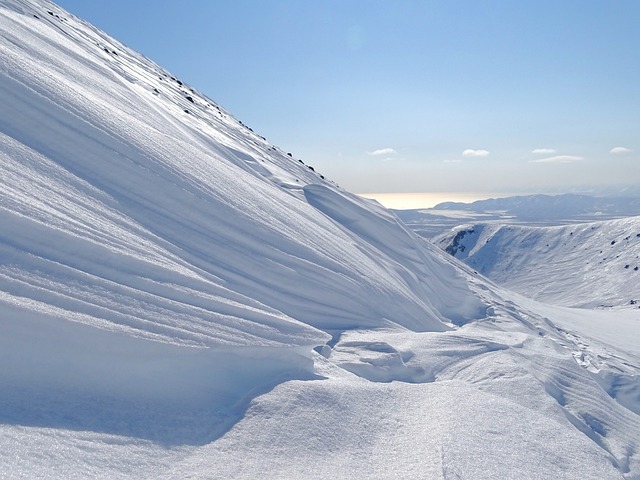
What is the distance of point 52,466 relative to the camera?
3.14m

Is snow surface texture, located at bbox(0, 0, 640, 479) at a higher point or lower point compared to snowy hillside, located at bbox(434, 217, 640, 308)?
higher

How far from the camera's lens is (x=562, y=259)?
55.5 metres

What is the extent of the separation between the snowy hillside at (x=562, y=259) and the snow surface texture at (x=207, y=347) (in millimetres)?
37878

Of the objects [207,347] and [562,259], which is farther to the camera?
[562,259]

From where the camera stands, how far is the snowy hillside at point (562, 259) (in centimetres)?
4503

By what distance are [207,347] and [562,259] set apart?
58.3m

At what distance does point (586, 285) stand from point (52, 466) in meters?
52.5

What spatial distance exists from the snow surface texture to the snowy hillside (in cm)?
3788

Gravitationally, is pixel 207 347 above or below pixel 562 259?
above

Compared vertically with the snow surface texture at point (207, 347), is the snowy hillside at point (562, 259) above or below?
below

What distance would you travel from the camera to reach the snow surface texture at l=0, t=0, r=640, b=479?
3912 mm

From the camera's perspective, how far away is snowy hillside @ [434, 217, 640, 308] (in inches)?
1773

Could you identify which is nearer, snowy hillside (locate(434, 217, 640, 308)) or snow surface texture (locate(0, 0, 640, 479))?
snow surface texture (locate(0, 0, 640, 479))

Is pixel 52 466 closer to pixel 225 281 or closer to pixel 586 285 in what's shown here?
pixel 225 281
